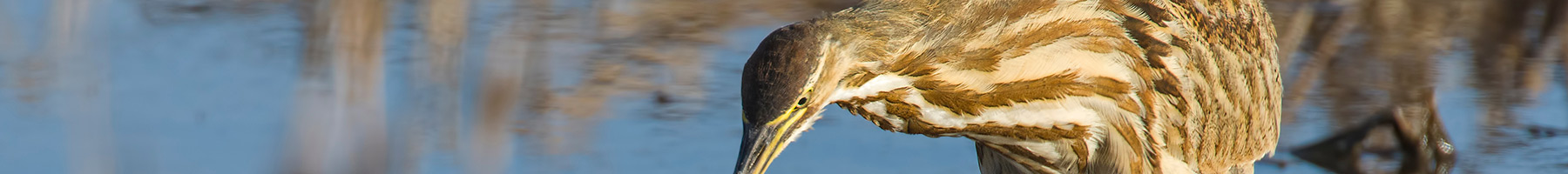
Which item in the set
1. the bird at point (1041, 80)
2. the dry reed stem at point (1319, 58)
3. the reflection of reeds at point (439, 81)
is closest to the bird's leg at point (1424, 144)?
the dry reed stem at point (1319, 58)

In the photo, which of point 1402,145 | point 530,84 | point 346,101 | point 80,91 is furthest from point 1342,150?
point 80,91

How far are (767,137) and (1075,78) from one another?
41cm

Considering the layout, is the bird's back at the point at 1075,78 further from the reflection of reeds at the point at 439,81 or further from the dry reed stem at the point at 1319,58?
the dry reed stem at the point at 1319,58

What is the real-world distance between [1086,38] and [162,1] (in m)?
3.56

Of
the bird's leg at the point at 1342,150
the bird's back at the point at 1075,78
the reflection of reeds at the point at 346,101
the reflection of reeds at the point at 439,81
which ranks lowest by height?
the bird's leg at the point at 1342,150

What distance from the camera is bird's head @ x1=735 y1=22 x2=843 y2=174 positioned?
6.08ft

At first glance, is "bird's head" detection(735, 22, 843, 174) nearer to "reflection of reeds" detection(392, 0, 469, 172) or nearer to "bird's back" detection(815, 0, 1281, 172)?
"bird's back" detection(815, 0, 1281, 172)

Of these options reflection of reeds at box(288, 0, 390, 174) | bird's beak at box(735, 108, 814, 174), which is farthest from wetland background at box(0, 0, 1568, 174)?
bird's beak at box(735, 108, 814, 174)

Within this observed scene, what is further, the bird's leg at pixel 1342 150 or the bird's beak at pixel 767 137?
the bird's leg at pixel 1342 150

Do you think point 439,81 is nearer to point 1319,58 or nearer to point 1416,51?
point 1319,58

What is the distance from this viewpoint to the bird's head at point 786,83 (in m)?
1.85

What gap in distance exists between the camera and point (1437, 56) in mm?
4688

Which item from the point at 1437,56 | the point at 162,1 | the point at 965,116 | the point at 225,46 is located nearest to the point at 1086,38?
the point at 965,116

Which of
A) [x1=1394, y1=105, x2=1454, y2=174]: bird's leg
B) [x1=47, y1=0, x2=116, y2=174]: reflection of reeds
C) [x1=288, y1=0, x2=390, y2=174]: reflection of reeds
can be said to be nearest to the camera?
[x1=288, y1=0, x2=390, y2=174]: reflection of reeds
